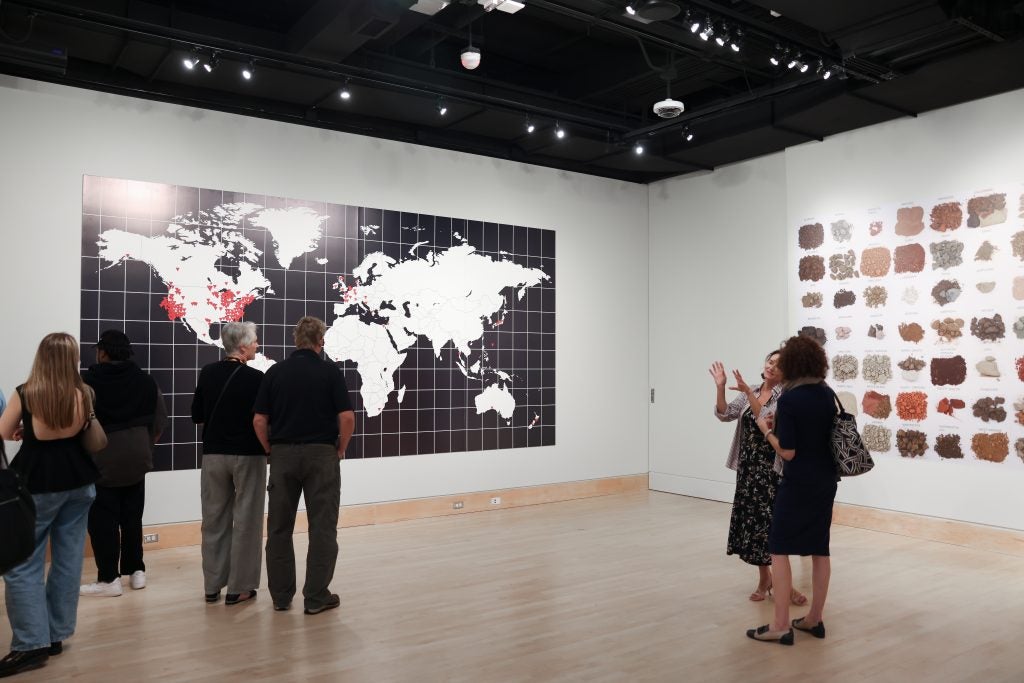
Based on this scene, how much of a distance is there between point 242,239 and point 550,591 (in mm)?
4105

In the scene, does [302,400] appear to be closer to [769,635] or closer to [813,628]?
[769,635]

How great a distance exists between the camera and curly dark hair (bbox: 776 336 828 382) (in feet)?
13.5

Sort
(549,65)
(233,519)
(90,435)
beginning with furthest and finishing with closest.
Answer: (549,65)
(233,519)
(90,435)

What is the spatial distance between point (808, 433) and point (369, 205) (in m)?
5.08

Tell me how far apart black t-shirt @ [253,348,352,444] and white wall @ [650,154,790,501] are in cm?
534

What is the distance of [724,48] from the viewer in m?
6.29

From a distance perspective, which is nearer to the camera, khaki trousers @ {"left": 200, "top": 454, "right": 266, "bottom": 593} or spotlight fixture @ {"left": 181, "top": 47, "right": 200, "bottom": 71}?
khaki trousers @ {"left": 200, "top": 454, "right": 266, "bottom": 593}

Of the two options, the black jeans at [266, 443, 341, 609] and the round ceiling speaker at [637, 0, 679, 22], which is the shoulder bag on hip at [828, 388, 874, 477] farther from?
the round ceiling speaker at [637, 0, 679, 22]

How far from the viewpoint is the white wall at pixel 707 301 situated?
8.60 m

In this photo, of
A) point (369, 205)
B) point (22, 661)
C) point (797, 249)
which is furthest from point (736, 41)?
point (22, 661)

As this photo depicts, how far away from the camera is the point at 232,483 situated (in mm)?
5027

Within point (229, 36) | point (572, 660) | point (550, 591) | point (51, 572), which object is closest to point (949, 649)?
point (572, 660)

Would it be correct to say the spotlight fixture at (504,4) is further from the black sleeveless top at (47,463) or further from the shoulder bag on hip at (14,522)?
the shoulder bag on hip at (14,522)

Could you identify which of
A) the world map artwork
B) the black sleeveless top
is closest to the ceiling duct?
the world map artwork
